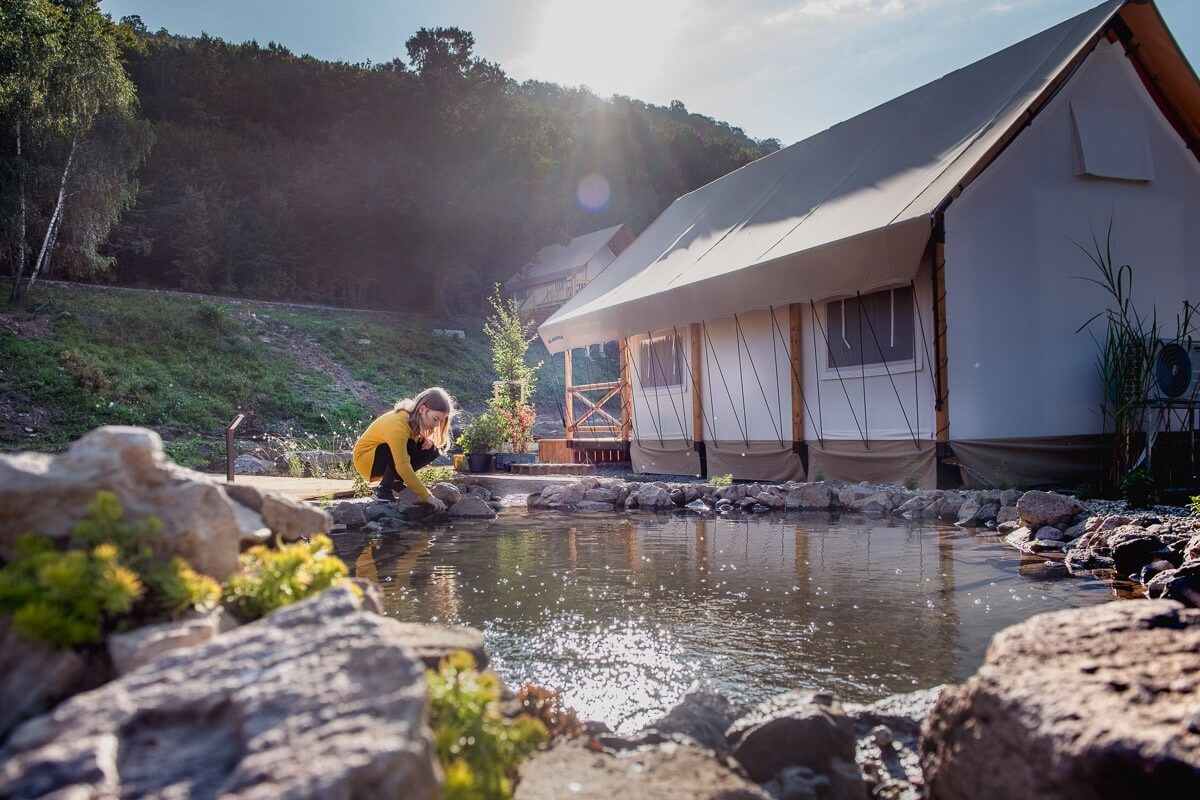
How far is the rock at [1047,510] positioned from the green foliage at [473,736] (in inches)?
204

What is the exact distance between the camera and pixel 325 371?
22.2 meters

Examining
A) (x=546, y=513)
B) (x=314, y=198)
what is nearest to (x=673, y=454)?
(x=546, y=513)

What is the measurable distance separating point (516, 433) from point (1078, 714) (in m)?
11.8

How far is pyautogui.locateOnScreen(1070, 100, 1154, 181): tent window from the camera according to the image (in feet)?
28.7

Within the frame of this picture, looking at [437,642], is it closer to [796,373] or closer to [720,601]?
[720,601]

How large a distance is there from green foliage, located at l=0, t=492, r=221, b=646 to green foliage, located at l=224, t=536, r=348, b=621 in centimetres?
8

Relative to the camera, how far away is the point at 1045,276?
854 centimetres

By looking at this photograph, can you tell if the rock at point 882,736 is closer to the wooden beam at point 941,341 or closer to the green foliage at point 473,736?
the green foliage at point 473,736

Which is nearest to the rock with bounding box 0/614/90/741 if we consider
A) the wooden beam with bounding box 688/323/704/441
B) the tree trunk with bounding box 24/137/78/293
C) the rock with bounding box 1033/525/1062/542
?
the rock with bounding box 1033/525/1062/542

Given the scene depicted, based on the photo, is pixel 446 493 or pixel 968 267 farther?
pixel 446 493

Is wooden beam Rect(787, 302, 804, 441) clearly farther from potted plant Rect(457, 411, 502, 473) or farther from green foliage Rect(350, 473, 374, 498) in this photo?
green foliage Rect(350, 473, 374, 498)

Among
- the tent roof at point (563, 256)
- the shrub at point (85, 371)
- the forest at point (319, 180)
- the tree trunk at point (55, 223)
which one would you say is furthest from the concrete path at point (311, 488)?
the tent roof at point (563, 256)

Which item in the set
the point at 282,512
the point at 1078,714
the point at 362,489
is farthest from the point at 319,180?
the point at 1078,714

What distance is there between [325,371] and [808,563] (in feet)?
63.1
